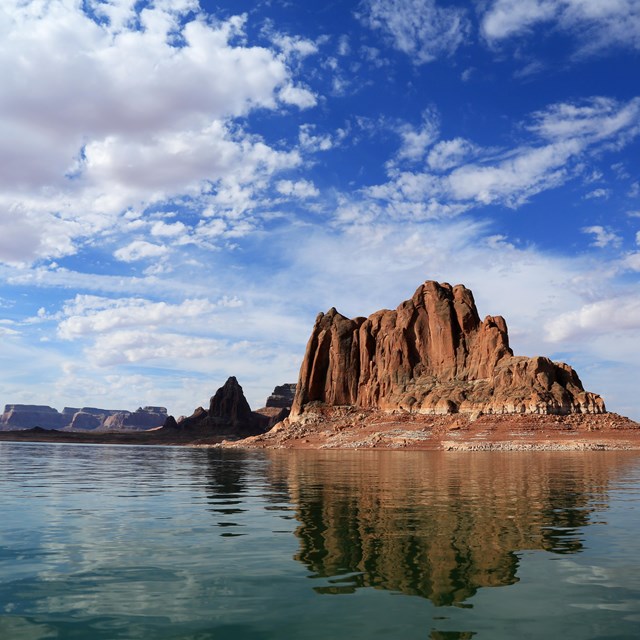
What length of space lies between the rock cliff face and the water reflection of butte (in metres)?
96.9

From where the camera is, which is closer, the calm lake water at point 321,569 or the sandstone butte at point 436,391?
the calm lake water at point 321,569

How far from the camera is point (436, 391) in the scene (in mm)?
146625

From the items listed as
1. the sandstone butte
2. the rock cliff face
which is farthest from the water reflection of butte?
the rock cliff face

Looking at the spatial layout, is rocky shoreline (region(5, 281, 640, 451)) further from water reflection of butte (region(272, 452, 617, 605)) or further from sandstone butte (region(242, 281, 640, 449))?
water reflection of butte (region(272, 452, 617, 605))

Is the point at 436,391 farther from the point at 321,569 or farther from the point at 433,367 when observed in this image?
the point at 321,569

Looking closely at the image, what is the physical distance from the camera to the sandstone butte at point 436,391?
111 metres

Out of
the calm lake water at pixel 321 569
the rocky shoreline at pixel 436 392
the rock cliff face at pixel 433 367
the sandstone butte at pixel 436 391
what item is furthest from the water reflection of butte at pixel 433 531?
the rock cliff face at pixel 433 367

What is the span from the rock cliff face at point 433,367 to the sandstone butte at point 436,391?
311 millimetres

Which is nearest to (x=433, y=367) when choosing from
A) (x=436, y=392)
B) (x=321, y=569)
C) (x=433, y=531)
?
(x=436, y=392)

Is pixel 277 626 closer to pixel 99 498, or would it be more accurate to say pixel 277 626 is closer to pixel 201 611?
pixel 201 611

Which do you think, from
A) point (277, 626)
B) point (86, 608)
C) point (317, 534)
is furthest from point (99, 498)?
point (277, 626)

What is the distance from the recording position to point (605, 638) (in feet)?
28.3

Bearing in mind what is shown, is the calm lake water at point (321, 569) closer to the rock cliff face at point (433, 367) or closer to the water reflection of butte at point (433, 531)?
the water reflection of butte at point (433, 531)

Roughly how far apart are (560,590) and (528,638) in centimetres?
294
